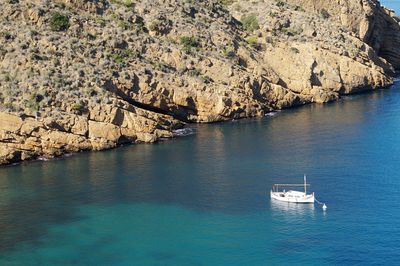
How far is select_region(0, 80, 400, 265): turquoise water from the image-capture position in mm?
65938

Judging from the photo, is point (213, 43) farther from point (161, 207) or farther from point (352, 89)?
point (161, 207)

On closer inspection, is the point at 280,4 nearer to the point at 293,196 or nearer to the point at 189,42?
the point at 189,42

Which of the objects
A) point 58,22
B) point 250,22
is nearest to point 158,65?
point 58,22

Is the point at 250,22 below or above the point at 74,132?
above

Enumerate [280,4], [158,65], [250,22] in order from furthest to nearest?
[280,4] < [250,22] < [158,65]

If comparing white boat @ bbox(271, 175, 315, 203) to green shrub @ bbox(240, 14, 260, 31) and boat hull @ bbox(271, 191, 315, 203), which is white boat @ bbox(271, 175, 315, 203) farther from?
green shrub @ bbox(240, 14, 260, 31)

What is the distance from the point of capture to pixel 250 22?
165 meters

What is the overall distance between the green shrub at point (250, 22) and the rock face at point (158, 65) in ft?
1.03

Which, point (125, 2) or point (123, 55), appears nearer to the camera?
point (123, 55)

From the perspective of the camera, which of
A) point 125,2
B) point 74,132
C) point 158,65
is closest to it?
point 74,132

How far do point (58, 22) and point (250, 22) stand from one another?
55.9 meters

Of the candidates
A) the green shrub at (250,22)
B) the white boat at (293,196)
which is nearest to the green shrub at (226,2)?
the green shrub at (250,22)

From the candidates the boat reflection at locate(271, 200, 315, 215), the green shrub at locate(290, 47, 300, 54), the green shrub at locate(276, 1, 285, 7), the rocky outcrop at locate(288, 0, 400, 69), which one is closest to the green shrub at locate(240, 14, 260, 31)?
the green shrub at locate(276, 1, 285, 7)

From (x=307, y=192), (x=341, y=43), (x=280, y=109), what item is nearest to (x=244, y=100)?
(x=280, y=109)
